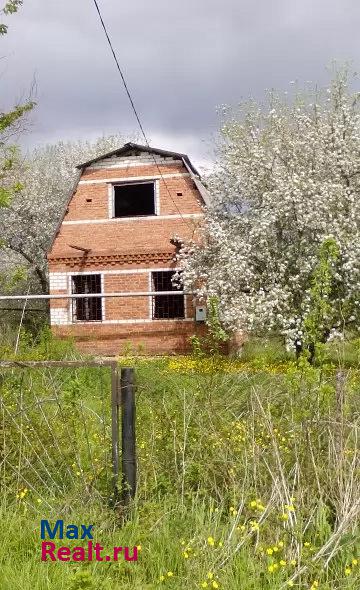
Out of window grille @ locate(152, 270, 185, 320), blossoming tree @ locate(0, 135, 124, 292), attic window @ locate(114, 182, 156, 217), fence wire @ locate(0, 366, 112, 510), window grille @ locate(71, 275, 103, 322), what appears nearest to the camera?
fence wire @ locate(0, 366, 112, 510)

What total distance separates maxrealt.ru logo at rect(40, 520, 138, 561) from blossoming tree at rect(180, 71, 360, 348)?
1062 centimetres

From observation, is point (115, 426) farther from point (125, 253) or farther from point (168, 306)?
point (125, 253)

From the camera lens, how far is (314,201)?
14.8 metres

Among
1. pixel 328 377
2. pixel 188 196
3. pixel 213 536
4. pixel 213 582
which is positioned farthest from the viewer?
pixel 188 196

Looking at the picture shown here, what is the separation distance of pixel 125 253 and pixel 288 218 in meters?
6.74

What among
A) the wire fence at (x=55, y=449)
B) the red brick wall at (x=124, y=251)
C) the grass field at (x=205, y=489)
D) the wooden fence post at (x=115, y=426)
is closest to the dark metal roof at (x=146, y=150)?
the red brick wall at (x=124, y=251)

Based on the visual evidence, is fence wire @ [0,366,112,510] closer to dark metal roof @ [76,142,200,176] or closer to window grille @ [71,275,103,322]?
window grille @ [71,275,103,322]

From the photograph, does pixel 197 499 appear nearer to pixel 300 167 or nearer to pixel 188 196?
pixel 300 167

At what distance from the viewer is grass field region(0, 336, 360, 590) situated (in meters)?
3.67

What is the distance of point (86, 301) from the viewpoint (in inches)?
824

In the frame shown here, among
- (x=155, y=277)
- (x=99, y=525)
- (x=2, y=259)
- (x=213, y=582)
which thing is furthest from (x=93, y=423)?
(x=2, y=259)

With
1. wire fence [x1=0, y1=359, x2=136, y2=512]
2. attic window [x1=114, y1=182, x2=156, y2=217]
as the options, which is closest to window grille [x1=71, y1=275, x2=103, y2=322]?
attic window [x1=114, y1=182, x2=156, y2=217]

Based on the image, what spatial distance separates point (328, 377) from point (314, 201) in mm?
10476

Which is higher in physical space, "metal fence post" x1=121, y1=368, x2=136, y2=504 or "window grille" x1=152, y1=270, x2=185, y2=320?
"window grille" x1=152, y1=270, x2=185, y2=320
